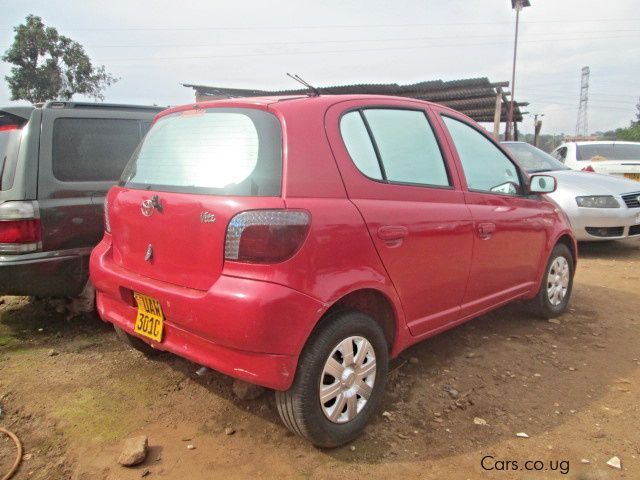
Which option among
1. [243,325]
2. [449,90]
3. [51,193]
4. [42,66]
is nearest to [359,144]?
[243,325]

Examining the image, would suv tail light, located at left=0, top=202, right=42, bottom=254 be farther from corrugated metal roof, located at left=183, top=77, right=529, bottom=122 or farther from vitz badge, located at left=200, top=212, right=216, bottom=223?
corrugated metal roof, located at left=183, top=77, right=529, bottom=122

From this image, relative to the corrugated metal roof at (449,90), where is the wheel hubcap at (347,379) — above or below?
below

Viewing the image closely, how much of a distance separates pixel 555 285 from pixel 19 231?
412cm

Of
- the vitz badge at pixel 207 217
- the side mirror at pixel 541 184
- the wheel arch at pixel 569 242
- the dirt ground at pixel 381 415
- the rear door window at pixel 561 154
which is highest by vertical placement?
the rear door window at pixel 561 154

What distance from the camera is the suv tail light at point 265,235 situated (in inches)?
81.1

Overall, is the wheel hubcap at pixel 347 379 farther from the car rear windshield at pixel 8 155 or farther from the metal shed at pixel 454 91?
the metal shed at pixel 454 91

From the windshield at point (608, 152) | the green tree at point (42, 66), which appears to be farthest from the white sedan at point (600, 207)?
the green tree at point (42, 66)

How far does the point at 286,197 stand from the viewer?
213 centimetres

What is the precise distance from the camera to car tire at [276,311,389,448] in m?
2.20

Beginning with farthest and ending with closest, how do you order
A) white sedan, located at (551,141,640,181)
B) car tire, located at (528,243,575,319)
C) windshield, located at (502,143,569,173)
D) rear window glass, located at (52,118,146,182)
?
white sedan, located at (551,141,640,181)
windshield, located at (502,143,569,173)
car tire, located at (528,243,575,319)
rear window glass, located at (52,118,146,182)

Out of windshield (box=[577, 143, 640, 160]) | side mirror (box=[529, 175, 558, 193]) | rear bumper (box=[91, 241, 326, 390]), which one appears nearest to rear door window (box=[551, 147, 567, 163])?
windshield (box=[577, 143, 640, 160])

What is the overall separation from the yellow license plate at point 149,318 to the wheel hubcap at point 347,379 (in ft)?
2.77

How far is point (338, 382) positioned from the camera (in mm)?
2340

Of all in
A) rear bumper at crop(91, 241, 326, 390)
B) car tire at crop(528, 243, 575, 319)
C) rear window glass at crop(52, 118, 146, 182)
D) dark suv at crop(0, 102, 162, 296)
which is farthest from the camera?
car tire at crop(528, 243, 575, 319)
